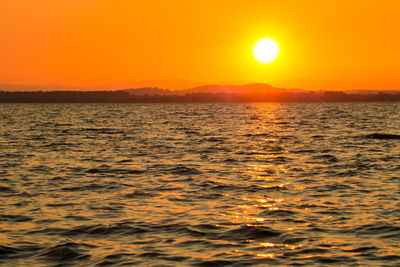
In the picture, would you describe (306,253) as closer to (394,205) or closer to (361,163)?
(394,205)

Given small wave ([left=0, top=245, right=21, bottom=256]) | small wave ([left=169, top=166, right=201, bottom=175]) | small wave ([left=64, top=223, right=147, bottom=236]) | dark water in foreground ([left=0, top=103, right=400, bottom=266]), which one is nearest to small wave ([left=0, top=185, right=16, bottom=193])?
dark water in foreground ([left=0, top=103, right=400, bottom=266])

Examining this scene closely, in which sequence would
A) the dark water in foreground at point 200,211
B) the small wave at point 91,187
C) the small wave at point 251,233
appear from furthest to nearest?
the small wave at point 91,187
the small wave at point 251,233
the dark water in foreground at point 200,211

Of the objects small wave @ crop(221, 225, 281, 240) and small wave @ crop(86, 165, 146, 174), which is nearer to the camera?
small wave @ crop(221, 225, 281, 240)

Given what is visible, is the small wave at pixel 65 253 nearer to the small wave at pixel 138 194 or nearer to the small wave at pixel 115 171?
the small wave at pixel 138 194

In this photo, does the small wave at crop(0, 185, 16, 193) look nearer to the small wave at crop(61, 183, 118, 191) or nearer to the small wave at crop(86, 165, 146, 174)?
the small wave at crop(61, 183, 118, 191)

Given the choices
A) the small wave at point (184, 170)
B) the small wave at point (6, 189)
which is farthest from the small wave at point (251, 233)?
the small wave at point (184, 170)

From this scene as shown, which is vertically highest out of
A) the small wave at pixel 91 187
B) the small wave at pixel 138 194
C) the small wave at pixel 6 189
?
the small wave at pixel 138 194

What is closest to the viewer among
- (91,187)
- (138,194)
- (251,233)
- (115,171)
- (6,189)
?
(251,233)

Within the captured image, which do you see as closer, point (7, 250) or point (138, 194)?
point (7, 250)

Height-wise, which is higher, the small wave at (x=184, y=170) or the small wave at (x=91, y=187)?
the small wave at (x=91, y=187)

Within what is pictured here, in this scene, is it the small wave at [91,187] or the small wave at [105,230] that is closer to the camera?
the small wave at [105,230]

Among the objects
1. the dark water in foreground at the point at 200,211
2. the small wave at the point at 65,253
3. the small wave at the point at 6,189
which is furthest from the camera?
the small wave at the point at 6,189

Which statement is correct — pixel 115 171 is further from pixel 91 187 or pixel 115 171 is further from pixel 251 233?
pixel 251 233

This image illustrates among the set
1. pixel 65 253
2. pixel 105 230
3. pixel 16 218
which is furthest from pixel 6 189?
pixel 65 253
